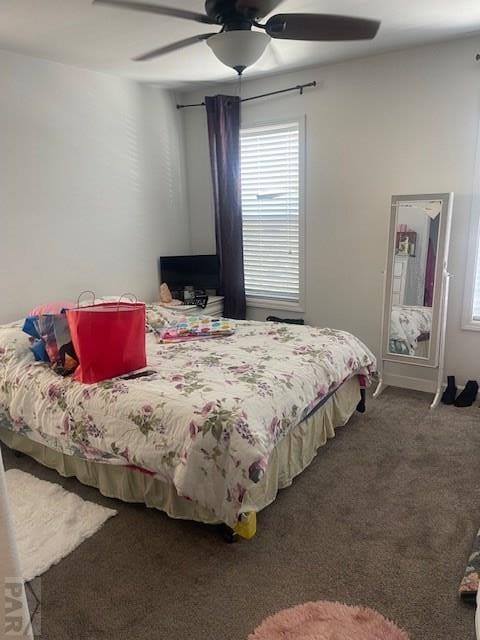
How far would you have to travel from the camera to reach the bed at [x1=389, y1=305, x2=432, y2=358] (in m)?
3.46

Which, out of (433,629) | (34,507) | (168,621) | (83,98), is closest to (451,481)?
(433,629)

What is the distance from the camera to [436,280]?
11.0 feet

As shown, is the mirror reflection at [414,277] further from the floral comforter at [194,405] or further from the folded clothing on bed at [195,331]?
the folded clothing on bed at [195,331]

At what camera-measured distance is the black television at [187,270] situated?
4355mm

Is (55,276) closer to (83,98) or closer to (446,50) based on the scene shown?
(83,98)

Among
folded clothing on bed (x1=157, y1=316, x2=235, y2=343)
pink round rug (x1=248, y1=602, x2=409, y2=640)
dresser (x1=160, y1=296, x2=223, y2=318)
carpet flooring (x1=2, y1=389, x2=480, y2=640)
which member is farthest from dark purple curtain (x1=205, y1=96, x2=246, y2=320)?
pink round rug (x1=248, y1=602, x2=409, y2=640)

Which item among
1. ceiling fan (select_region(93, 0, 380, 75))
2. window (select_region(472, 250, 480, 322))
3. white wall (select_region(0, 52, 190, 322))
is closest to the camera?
ceiling fan (select_region(93, 0, 380, 75))

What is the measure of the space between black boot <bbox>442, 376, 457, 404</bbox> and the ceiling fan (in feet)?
8.08

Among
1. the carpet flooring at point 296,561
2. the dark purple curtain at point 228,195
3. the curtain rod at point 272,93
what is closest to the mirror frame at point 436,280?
the carpet flooring at point 296,561

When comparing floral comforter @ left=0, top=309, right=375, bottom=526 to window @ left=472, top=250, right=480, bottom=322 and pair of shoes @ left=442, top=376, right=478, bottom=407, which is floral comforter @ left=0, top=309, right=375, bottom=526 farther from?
window @ left=472, top=250, right=480, bottom=322

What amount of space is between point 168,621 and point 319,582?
1.96ft

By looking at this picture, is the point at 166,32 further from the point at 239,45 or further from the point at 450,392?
the point at 450,392

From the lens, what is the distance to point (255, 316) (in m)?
4.60

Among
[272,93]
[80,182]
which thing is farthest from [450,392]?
[80,182]
